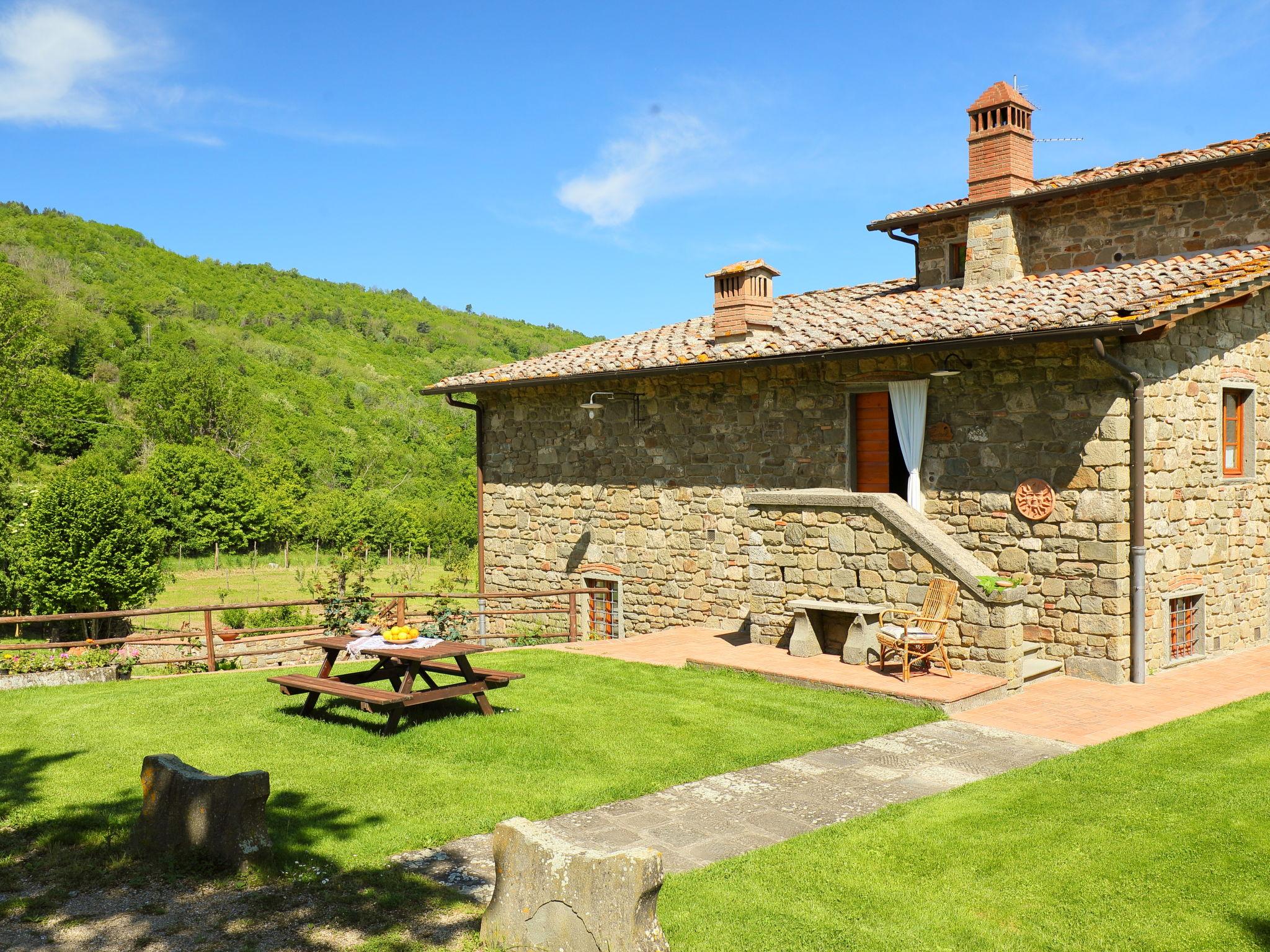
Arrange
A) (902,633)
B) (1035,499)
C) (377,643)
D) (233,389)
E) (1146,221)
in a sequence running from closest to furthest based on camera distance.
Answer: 1. (377,643)
2. (902,633)
3. (1035,499)
4. (1146,221)
5. (233,389)

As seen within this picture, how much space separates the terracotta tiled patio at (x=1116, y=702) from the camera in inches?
304

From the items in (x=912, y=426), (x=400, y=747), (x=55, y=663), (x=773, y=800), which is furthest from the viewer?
(x=912, y=426)

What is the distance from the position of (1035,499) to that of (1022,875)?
583cm

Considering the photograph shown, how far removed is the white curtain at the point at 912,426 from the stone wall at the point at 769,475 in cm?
11

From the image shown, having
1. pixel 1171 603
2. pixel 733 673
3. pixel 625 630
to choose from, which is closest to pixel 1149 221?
pixel 1171 603

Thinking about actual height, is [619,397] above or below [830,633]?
above

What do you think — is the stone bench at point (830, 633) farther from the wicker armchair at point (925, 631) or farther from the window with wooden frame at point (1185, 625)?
the window with wooden frame at point (1185, 625)

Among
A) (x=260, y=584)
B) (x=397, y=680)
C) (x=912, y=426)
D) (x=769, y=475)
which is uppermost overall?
(x=912, y=426)

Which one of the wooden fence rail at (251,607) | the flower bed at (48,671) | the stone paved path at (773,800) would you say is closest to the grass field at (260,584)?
the wooden fence rail at (251,607)

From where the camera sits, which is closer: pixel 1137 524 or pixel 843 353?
pixel 1137 524

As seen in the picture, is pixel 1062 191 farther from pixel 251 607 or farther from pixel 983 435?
pixel 251 607

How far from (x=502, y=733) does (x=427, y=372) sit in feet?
168

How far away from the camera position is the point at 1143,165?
12.1 metres

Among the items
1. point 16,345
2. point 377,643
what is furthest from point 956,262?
point 16,345
